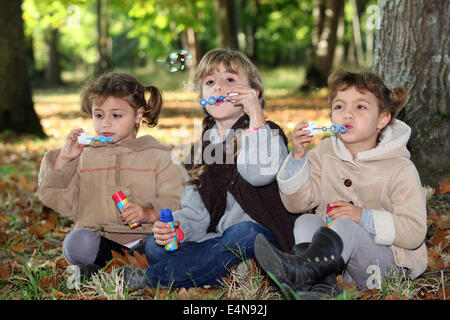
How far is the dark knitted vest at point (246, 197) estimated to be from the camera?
9.15 ft

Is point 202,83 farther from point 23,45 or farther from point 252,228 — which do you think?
point 23,45

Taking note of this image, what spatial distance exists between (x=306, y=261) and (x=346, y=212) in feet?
1.31

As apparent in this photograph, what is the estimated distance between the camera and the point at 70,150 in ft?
9.61

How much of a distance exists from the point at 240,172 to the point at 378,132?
79 centimetres

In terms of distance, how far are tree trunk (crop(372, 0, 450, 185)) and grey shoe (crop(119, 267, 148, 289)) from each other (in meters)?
2.30

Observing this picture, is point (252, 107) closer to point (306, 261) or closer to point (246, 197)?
point (246, 197)

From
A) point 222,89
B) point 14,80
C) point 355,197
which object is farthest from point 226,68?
point 14,80

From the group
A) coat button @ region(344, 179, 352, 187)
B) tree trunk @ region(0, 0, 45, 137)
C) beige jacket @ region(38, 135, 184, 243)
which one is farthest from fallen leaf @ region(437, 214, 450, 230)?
tree trunk @ region(0, 0, 45, 137)

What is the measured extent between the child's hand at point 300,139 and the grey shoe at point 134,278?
1.03 meters

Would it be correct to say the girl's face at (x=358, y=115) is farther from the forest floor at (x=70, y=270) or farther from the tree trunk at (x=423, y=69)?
the tree trunk at (x=423, y=69)

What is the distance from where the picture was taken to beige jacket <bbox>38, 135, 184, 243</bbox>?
2.97m

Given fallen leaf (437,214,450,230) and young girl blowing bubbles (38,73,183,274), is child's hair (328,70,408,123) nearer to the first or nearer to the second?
fallen leaf (437,214,450,230)

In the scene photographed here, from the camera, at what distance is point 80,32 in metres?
36.6

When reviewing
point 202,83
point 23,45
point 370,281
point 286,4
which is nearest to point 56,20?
point 286,4
